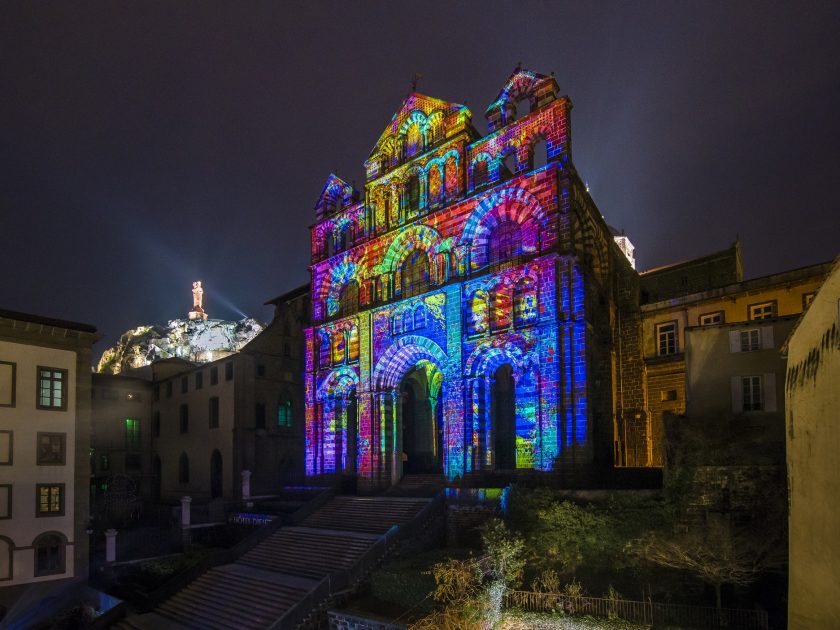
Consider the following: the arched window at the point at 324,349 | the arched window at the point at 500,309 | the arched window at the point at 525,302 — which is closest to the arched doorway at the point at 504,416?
the arched window at the point at 500,309

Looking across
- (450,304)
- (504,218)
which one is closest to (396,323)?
(450,304)

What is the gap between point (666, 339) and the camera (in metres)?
31.8

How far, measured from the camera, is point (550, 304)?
27.6m

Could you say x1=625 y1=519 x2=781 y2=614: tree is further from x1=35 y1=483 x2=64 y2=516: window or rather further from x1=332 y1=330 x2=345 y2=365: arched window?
x1=35 y1=483 x2=64 y2=516: window

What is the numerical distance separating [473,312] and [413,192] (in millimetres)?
8953

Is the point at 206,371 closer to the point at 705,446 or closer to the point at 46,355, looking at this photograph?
the point at 46,355

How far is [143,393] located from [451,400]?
28.6m

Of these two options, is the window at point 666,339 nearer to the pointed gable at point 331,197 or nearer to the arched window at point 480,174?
the arched window at point 480,174

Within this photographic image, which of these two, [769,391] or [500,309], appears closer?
[769,391]

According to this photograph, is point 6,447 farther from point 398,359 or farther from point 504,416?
point 504,416

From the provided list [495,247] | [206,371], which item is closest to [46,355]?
[206,371]

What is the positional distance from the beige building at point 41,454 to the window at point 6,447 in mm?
36

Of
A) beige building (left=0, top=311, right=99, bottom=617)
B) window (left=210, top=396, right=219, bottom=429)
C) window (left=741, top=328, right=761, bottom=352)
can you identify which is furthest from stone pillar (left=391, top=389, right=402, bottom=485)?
window (left=741, top=328, right=761, bottom=352)

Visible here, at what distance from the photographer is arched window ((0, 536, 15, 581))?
84.9ft
